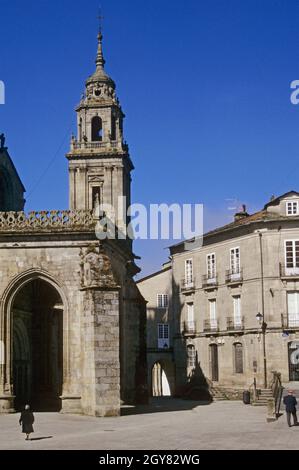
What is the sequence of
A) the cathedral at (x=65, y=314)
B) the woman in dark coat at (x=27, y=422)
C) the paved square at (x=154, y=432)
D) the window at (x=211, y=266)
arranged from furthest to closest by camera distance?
the window at (x=211, y=266), the cathedral at (x=65, y=314), the woman in dark coat at (x=27, y=422), the paved square at (x=154, y=432)

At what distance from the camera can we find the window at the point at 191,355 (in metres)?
49.0

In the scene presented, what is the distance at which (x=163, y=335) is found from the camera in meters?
55.0

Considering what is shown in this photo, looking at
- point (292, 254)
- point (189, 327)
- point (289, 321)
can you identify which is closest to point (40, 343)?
point (289, 321)

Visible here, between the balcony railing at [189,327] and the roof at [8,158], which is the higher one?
the roof at [8,158]

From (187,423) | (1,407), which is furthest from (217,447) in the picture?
(1,407)

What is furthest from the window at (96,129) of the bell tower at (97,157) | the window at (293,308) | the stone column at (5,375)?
the stone column at (5,375)

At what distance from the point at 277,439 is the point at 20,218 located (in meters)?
13.4

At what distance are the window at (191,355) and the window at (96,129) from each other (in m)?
17.5

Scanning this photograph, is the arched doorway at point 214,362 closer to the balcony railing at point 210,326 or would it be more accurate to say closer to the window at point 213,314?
the balcony railing at point 210,326

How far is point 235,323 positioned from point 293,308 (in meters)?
3.86

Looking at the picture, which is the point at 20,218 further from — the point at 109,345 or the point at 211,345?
the point at 211,345

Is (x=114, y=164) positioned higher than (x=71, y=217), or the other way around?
(x=114, y=164)

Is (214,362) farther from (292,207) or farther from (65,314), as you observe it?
(65,314)

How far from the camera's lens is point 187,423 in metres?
26.2
